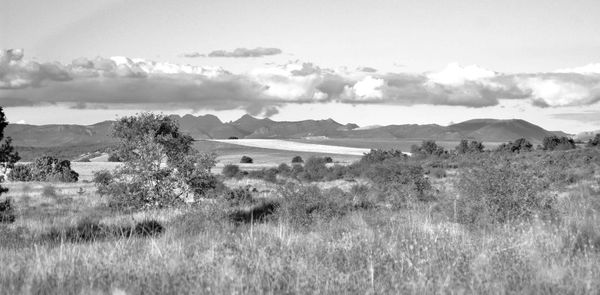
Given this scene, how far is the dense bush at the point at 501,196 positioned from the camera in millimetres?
14086

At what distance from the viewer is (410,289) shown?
6.30 m

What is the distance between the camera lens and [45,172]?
86.1 meters

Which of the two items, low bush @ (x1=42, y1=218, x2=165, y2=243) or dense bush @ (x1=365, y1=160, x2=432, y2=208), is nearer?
low bush @ (x1=42, y1=218, x2=165, y2=243)

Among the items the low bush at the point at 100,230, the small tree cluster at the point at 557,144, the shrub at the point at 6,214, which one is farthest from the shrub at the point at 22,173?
the small tree cluster at the point at 557,144

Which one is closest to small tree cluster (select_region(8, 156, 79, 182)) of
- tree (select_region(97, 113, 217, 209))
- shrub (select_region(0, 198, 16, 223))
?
tree (select_region(97, 113, 217, 209))

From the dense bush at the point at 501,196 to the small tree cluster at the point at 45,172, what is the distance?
70.0m

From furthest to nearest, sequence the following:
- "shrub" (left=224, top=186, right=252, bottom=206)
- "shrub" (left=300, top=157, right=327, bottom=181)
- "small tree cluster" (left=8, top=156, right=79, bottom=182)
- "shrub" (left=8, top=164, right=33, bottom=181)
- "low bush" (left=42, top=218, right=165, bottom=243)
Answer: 1. "shrub" (left=8, top=164, right=33, bottom=181)
2. "small tree cluster" (left=8, top=156, right=79, bottom=182)
3. "shrub" (left=300, top=157, right=327, bottom=181)
4. "shrub" (left=224, top=186, right=252, bottom=206)
5. "low bush" (left=42, top=218, right=165, bottom=243)

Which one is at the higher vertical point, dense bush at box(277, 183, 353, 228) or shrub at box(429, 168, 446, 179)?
dense bush at box(277, 183, 353, 228)

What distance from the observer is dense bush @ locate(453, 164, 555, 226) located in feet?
46.2

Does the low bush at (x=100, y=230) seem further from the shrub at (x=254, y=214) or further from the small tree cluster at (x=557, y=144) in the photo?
the small tree cluster at (x=557, y=144)

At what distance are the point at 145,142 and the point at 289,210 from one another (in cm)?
1177

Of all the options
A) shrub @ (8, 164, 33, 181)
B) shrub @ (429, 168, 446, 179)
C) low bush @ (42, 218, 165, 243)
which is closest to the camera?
low bush @ (42, 218, 165, 243)

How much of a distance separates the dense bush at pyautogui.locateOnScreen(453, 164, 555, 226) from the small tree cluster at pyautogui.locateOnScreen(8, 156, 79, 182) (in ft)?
230

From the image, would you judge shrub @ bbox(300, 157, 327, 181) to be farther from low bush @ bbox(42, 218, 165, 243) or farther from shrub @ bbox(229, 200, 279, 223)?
low bush @ bbox(42, 218, 165, 243)
